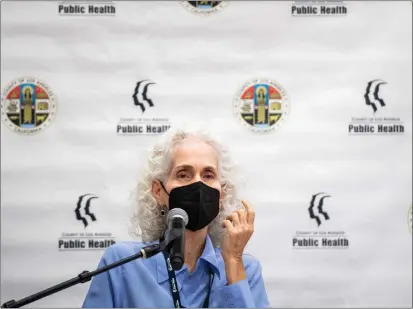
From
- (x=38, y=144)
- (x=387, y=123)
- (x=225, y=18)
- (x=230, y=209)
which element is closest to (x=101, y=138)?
(x=38, y=144)

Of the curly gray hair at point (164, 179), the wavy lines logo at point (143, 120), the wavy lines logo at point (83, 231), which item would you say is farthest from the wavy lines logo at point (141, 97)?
the curly gray hair at point (164, 179)

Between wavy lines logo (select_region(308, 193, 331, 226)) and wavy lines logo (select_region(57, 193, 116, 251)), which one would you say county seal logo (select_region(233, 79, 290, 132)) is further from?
wavy lines logo (select_region(57, 193, 116, 251))

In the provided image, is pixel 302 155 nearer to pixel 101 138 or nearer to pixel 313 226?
pixel 313 226

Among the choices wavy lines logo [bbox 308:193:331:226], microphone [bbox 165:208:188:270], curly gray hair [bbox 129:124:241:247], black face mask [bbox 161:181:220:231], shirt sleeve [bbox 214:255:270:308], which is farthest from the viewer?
wavy lines logo [bbox 308:193:331:226]

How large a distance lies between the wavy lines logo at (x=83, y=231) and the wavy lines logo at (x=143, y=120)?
419 millimetres

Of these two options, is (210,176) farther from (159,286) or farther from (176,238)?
(176,238)

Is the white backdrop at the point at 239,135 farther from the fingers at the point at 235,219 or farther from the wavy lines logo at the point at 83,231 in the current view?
the fingers at the point at 235,219

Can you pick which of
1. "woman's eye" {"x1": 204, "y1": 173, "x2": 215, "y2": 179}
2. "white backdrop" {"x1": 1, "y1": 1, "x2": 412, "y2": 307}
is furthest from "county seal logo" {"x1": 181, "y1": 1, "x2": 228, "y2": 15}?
"woman's eye" {"x1": 204, "y1": 173, "x2": 215, "y2": 179}

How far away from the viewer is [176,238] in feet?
4.21

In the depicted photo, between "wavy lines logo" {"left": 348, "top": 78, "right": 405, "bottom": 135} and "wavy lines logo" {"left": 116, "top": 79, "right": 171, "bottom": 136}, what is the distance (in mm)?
1063

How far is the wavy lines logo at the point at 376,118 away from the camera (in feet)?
9.76

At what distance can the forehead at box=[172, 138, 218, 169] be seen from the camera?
1.96m

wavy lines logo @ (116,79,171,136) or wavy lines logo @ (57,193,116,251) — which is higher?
wavy lines logo @ (116,79,171,136)

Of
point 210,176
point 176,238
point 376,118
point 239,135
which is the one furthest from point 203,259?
point 376,118
